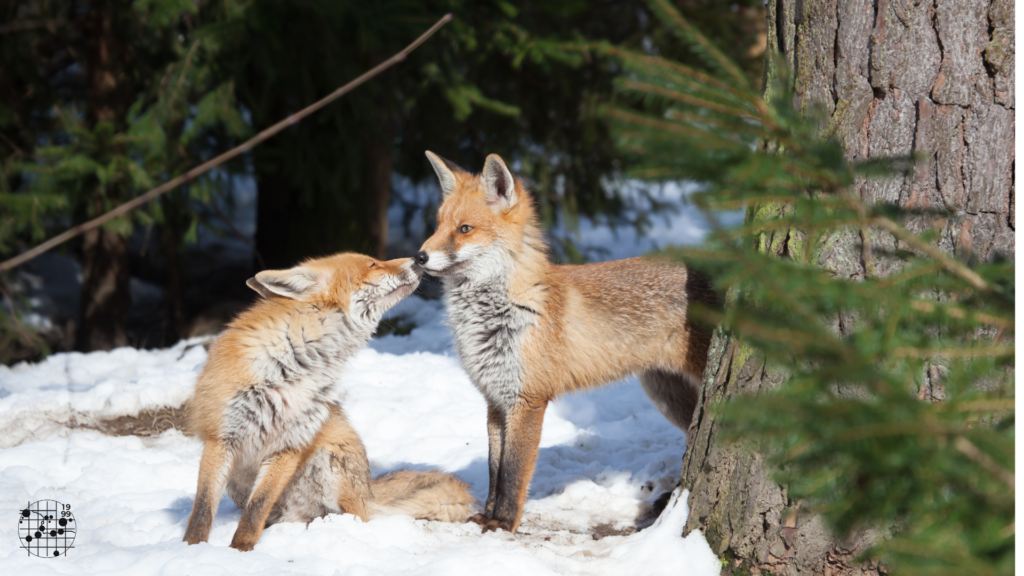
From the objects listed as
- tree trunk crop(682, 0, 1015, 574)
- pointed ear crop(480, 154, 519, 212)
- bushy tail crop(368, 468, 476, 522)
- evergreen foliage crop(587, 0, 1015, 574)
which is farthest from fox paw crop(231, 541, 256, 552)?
evergreen foliage crop(587, 0, 1015, 574)

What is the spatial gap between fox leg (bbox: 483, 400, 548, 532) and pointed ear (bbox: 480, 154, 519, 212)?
116 centimetres

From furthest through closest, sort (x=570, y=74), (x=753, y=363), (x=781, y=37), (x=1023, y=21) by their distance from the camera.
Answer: (x=570, y=74)
(x=781, y=37)
(x=753, y=363)
(x=1023, y=21)

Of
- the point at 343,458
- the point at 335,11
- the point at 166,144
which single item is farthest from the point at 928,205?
the point at 166,144

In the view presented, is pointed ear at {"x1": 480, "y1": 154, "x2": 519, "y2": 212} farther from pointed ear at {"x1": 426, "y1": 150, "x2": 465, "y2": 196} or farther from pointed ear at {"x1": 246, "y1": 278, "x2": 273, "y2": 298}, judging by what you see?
pointed ear at {"x1": 246, "y1": 278, "x2": 273, "y2": 298}

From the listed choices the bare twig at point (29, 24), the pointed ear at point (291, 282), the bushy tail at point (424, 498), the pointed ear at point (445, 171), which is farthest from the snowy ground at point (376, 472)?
the bare twig at point (29, 24)

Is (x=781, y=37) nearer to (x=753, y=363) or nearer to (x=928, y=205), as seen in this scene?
(x=928, y=205)

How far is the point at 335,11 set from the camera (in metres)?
5.98

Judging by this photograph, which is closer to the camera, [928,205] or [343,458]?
[928,205]

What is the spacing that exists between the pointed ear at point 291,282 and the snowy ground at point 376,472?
3.74ft

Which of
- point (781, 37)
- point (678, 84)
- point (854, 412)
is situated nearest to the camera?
point (854, 412)

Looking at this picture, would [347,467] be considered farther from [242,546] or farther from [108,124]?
[108,124]

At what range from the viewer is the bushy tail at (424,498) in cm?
358

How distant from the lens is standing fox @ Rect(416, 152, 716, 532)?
3.61m

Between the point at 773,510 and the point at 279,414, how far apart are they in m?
2.22
